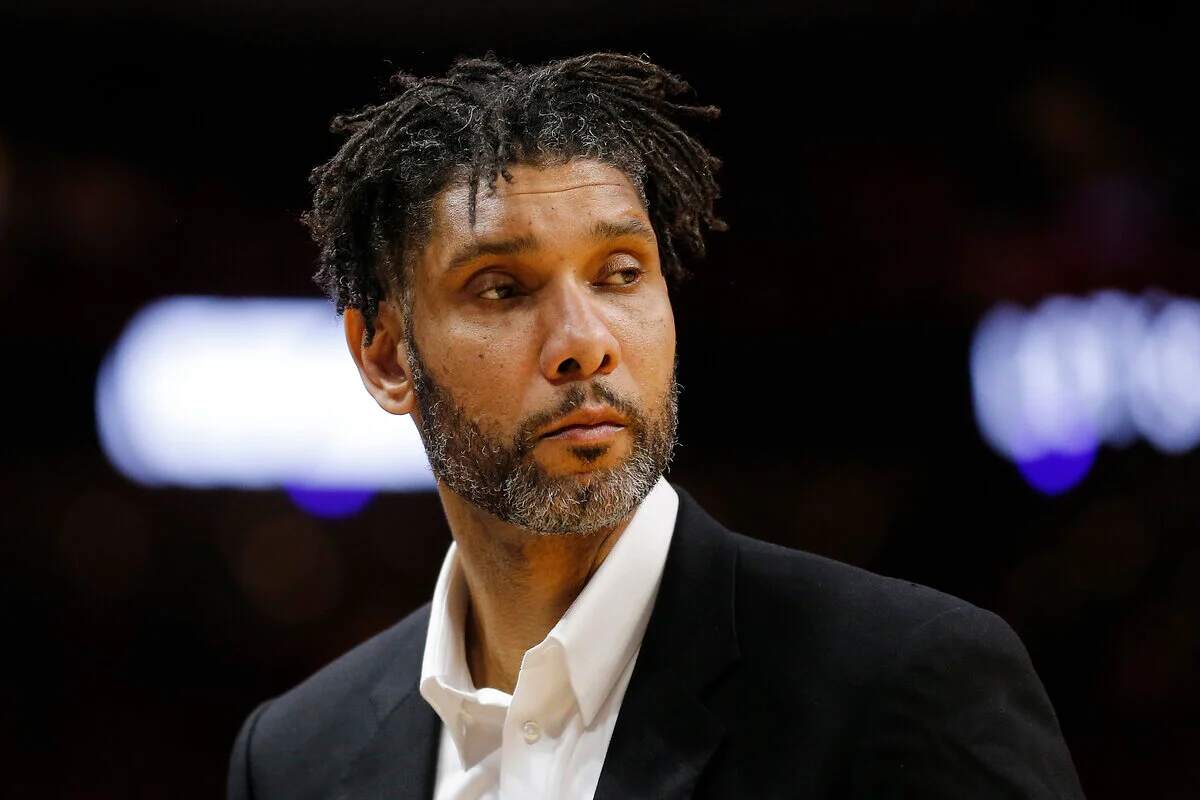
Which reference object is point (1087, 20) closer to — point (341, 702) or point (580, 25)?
point (580, 25)

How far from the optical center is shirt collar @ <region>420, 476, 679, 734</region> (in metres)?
1.74

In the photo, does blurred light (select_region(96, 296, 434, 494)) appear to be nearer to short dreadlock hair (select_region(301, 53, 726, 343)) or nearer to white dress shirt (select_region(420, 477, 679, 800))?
short dreadlock hair (select_region(301, 53, 726, 343))

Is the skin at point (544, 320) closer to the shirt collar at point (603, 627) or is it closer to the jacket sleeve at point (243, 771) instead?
the shirt collar at point (603, 627)

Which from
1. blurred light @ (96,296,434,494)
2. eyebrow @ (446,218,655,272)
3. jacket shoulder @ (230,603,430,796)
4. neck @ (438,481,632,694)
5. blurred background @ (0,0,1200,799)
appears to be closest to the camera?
eyebrow @ (446,218,655,272)

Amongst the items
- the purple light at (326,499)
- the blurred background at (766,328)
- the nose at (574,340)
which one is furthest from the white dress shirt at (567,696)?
the purple light at (326,499)

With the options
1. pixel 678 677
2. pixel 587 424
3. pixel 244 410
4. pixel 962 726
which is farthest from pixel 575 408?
pixel 244 410

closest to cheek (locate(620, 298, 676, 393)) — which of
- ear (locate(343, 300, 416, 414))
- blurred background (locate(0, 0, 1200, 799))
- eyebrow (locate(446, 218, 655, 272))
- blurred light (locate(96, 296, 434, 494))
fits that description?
eyebrow (locate(446, 218, 655, 272))

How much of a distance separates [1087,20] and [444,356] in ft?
7.45

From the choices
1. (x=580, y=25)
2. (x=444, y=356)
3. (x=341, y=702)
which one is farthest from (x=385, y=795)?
(x=580, y=25)

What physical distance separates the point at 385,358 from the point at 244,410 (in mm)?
1988

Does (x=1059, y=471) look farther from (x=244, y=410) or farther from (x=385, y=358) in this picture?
(x=244, y=410)

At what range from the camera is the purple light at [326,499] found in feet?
12.4

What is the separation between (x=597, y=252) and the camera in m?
1.75

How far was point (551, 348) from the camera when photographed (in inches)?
66.1
